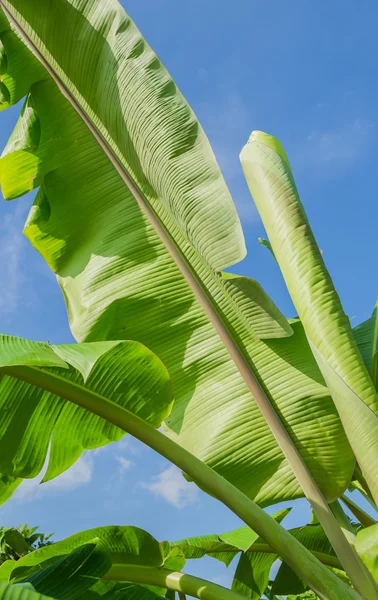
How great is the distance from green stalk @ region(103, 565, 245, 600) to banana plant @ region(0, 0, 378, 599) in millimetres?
317

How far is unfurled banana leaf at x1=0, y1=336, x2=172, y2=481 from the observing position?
1.39 m

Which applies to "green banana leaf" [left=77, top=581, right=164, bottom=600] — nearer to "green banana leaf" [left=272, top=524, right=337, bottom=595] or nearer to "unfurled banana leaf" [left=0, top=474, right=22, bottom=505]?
"unfurled banana leaf" [left=0, top=474, right=22, bottom=505]

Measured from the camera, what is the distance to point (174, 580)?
1.44 metres

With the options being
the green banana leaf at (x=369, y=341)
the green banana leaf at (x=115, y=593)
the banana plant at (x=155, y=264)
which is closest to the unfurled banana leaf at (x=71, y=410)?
the banana plant at (x=155, y=264)

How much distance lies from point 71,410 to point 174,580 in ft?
1.69

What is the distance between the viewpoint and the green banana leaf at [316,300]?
1.42 metres

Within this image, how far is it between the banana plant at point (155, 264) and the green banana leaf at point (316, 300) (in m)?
0.02

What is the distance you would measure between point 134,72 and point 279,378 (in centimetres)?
120

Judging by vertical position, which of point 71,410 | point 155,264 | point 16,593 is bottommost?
point 16,593

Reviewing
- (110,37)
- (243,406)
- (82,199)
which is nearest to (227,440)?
(243,406)

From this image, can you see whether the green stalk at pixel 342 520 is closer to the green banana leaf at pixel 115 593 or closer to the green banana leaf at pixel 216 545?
the green banana leaf at pixel 216 545

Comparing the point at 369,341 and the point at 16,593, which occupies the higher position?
the point at 369,341

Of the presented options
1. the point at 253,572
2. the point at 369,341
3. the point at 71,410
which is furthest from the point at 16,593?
the point at 253,572

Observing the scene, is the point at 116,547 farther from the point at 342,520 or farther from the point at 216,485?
the point at 342,520
